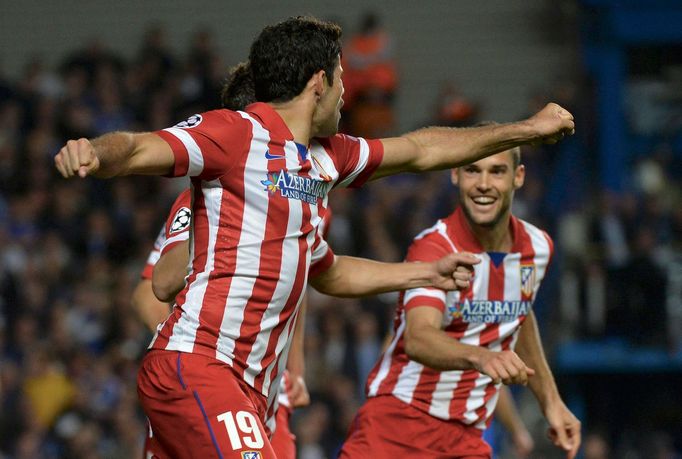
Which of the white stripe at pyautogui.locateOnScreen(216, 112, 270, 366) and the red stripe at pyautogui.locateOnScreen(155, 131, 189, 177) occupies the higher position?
the red stripe at pyautogui.locateOnScreen(155, 131, 189, 177)

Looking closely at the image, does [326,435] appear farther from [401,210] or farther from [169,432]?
[169,432]

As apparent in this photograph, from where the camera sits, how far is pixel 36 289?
12188 mm

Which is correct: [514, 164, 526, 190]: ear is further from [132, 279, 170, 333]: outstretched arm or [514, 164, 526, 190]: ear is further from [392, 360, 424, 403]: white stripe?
[132, 279, 170, 333]: outstretched arm

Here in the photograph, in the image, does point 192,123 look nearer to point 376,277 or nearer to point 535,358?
point 376,277

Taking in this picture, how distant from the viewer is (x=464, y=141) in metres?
4.71

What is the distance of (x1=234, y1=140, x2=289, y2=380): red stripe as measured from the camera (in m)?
4.32

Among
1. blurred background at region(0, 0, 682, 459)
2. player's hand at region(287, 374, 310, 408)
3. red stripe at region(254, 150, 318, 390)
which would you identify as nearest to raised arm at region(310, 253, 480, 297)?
red stripe at region(254, 150, 318, 390)

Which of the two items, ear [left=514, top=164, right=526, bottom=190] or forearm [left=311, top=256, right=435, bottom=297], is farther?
ear [left=514, top=164, right=526, bottom=190]

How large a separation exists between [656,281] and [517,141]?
7.40 m

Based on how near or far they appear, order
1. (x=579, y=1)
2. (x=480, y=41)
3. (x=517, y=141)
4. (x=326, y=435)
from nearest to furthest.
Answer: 1. (x=517, y=141)
2. (x=326, y=435)
3. (x=579, y=1)
4. (x=480, y=41)

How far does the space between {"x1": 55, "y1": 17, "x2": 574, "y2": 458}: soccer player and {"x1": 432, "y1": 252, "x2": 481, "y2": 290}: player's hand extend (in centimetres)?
46

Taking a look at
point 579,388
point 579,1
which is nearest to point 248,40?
point 579,1

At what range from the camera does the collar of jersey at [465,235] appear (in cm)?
573

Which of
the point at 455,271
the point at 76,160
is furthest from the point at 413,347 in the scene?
the point at 76,160
